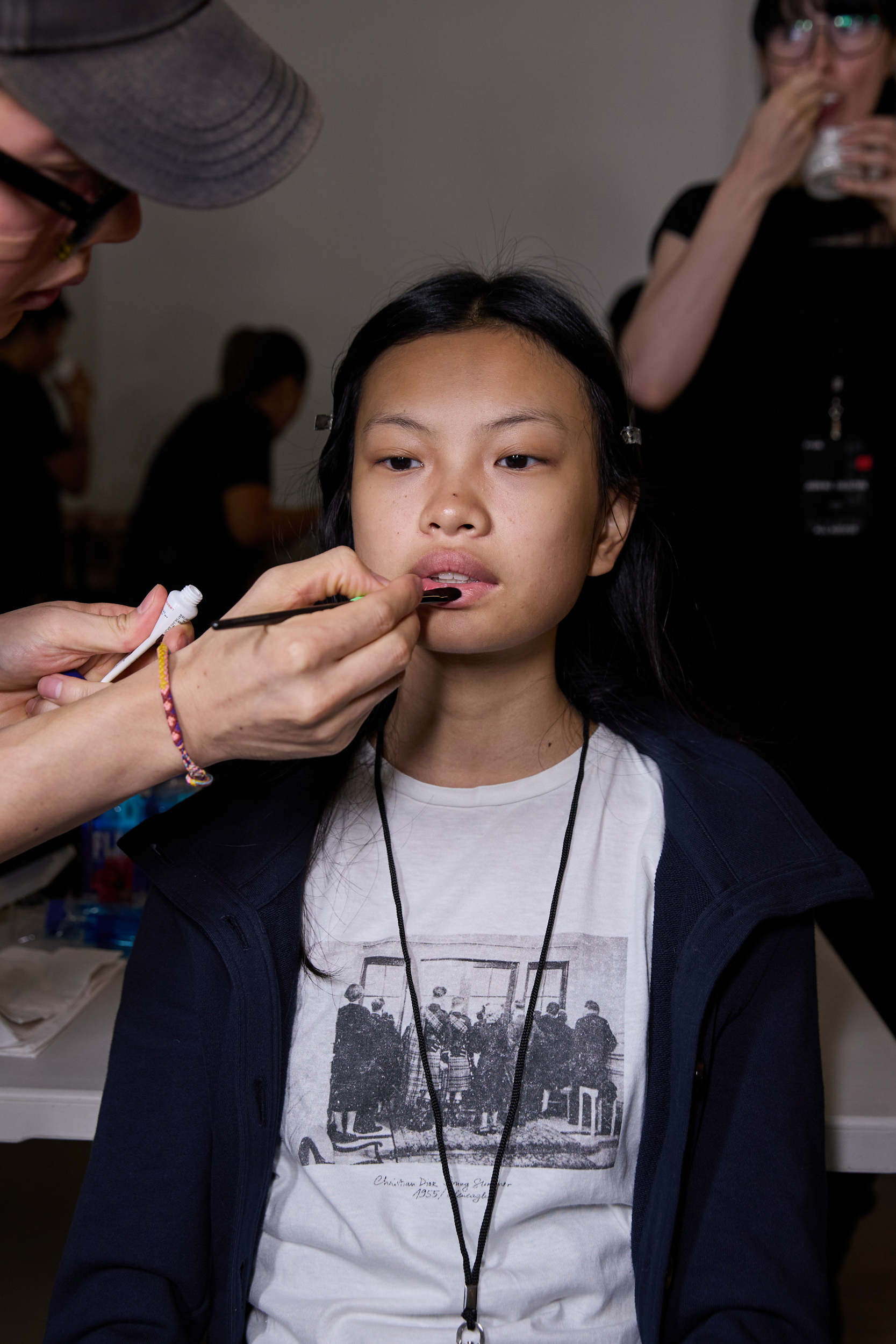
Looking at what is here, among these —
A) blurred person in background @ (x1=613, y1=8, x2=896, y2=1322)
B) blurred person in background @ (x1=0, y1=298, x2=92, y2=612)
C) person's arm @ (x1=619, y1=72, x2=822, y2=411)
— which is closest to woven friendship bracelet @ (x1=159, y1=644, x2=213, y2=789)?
blurred person in background @ (x1=613, y1=8, x2=896, y2=1322)

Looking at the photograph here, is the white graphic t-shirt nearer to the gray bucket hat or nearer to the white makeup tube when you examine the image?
the white makeup tube

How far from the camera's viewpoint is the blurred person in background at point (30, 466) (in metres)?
2.64

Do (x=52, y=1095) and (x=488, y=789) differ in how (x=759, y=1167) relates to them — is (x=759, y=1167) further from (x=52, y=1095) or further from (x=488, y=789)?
(x=52, y=1095)

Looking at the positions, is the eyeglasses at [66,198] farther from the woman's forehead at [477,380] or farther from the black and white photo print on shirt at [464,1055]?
the black and white photo print on shirt at [464,1055]

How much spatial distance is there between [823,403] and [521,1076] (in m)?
1.37

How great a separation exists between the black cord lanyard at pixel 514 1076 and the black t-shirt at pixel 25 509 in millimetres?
1653

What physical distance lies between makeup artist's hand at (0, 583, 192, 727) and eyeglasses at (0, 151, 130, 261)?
1.10 ft

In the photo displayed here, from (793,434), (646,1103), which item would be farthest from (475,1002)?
(793,434)

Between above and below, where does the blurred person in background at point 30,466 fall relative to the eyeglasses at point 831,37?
below

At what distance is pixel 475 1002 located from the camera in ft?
3.92

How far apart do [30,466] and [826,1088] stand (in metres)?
2.24

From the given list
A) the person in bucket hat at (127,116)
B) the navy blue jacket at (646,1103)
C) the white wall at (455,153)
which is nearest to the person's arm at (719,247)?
the navy blue jacket at (646,1103)

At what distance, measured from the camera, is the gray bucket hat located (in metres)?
0.77

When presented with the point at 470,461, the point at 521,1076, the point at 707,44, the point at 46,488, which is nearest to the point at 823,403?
the point at 470,461
